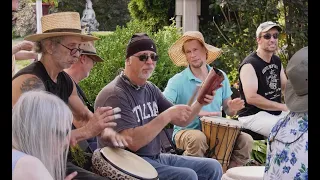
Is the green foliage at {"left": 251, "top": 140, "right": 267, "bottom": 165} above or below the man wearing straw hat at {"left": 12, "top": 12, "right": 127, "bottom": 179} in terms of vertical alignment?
below

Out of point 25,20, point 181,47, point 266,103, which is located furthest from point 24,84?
point 266,103

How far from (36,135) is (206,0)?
175 inches

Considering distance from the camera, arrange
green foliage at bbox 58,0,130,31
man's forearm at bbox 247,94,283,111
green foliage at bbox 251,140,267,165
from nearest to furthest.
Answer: man's forearm at bbox 247,94,283,111 → green foliage at bbox 251,140,267,165 → green foliage at bbox 58,0,130,31

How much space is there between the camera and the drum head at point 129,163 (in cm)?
306

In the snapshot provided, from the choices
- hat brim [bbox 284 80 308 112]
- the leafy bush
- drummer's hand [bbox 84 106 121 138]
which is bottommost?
drummer's hand [bbox 84 106 121 138]

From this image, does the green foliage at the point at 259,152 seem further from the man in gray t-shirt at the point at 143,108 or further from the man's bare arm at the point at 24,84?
the man's bare arm at the point at 24,84

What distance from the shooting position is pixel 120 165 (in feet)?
10.0

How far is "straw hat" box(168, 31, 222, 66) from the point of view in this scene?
4234 millimetres

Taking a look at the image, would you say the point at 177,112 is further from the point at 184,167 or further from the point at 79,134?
the point at 79,134

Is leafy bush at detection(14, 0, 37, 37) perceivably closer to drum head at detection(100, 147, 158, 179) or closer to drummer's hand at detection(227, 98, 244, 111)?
drum head at detection(100, 147, 158, 179)

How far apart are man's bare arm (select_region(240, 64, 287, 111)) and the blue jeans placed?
0.93 meters

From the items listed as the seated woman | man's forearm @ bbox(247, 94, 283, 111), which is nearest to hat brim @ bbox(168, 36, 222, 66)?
man's forearm @ bbox(247, 94, 283, 111)

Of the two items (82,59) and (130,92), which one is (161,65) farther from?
(130,92)

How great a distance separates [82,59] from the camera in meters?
4.02
